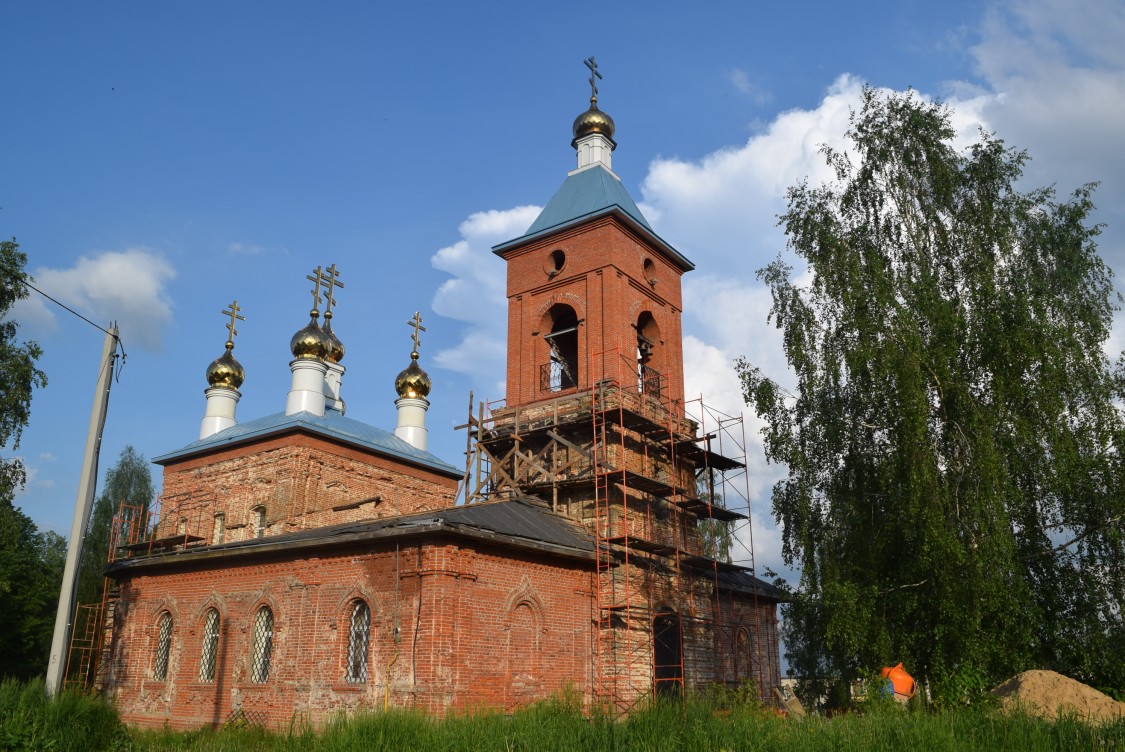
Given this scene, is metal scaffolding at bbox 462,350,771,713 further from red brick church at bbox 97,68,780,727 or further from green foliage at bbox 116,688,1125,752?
green foliage at bbox 116,688,1125,752

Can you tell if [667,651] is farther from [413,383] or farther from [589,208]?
[413,383]

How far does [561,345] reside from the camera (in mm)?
19750

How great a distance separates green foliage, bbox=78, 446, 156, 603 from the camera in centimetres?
3092

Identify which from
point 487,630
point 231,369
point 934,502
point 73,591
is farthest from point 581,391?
point 231,369

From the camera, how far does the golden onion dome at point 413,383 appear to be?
26344mm

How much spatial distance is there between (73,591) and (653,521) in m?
9.87

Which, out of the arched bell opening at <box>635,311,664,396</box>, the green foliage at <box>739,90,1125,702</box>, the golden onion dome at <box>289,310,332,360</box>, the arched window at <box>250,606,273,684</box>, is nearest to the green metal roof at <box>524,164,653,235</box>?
the arched bell opening at <box>635,311,664,396</box>

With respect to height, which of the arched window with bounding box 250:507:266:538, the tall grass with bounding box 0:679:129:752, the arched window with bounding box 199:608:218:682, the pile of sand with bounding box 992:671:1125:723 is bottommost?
the tall grass with bounding box 0:679:129:752

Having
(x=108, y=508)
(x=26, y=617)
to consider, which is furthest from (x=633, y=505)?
(x=108, y=508)

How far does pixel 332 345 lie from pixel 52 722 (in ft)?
52.5

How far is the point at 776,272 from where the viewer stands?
1642cm

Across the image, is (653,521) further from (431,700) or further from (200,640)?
(200,640)

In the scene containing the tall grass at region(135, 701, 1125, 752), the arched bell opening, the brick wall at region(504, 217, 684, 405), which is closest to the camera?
the tall grass at region(135, 701, 1125, 752)

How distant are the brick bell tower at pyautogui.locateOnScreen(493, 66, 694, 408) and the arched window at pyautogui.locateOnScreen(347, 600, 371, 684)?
20.6 ft
